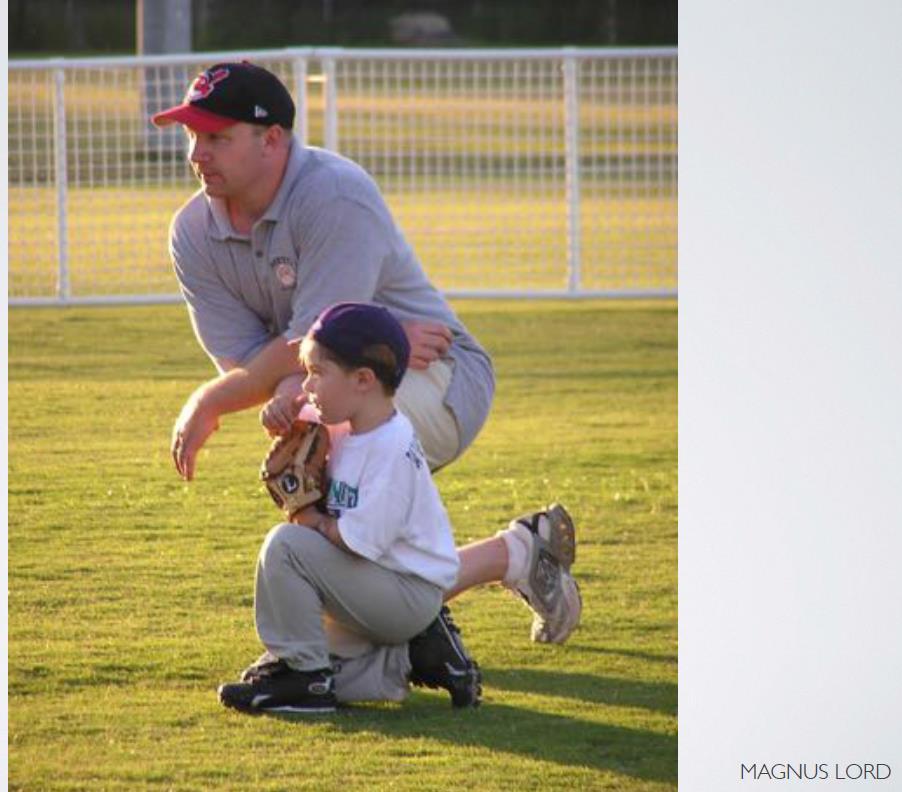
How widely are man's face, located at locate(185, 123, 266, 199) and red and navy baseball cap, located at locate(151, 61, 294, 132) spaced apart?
2cm

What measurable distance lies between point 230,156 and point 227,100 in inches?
3.5

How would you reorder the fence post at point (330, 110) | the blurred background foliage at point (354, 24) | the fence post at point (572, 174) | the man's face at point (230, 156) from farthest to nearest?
the blurred background foliage at point (354, 24) → the fence post at point (572, 174) → the fence post at point (330, 110) → the man's face at point (230, 156)

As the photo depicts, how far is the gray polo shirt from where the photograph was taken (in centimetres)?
321

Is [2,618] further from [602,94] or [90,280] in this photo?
[602,94]

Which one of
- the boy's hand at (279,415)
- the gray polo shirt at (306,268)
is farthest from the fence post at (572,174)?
the boy's hand at (279,415)

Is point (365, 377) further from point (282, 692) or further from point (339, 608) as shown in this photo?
point (282, 692)

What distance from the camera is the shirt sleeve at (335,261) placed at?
10.5 ft

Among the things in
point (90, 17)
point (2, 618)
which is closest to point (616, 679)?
point (2, 618)

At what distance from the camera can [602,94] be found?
913 cm

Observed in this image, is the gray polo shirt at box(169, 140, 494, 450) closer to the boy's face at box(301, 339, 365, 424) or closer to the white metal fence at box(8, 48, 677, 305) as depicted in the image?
the boy's face at box(301, 339, 365, 424)

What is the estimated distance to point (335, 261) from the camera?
10.5 ft

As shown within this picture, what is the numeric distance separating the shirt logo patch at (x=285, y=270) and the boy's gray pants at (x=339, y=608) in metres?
0.46

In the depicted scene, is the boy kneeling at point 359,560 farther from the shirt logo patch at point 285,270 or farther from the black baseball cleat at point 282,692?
the shirt logo patch at point 285,270

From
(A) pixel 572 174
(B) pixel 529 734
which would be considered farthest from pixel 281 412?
(A) pixel 572 174
